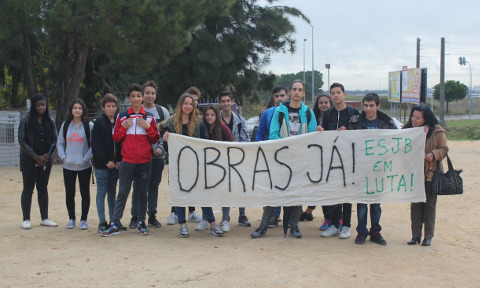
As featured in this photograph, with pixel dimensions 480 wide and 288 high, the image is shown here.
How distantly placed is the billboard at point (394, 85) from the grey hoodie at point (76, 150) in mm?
30205

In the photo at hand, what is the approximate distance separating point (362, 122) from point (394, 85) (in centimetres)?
3304

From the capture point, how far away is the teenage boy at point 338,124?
6656mm

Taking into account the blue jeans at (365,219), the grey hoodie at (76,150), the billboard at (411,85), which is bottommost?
the blue jeans at (365,219)

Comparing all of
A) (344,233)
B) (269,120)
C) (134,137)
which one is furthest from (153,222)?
(344,233)

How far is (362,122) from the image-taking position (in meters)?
6.62

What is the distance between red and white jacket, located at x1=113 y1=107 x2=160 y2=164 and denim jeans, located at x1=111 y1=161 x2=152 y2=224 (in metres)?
0.09

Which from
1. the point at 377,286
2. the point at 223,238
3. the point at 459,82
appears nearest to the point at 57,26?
the point at 223,238

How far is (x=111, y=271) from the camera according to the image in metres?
5.16

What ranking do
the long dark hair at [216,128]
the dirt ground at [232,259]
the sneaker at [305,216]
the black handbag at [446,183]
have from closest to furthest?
1. the dirt ground at [232,259]
2. the black handbag at [446,183]
3. the long dark hair at [216,128]
4. the sneaker at [305,216]

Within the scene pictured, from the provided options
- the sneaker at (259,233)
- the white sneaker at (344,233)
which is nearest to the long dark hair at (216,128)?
the sneaker at (259,233)

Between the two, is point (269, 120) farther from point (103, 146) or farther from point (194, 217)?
point (103, 146)

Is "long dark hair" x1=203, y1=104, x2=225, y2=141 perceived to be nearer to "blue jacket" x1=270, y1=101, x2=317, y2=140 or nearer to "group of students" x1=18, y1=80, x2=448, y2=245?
"group of students" x1=18, y1=80, x2=448, y2=245

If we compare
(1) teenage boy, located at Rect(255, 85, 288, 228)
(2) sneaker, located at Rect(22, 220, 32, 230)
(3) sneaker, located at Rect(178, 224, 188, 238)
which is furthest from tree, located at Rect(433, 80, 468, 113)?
(2) sneaker, located at Rect(22, 220, 32, 230)

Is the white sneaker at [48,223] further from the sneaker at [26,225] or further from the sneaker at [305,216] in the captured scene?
the sneaker at [305,216]
